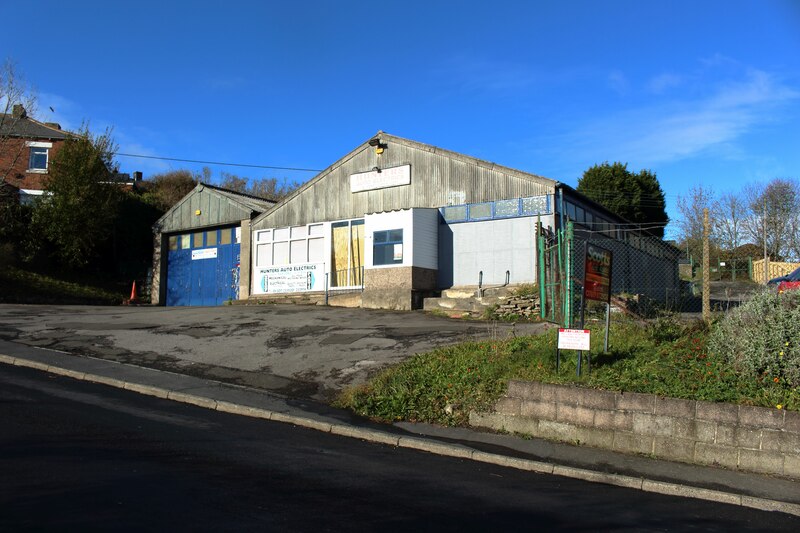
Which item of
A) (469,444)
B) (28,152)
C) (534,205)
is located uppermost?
(28,152)

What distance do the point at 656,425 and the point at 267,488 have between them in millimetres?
4573

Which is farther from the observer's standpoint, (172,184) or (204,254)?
(172,184)

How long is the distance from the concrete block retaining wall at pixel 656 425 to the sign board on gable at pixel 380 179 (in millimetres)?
14770

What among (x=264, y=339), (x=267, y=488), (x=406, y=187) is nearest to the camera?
(x=267, y=488)

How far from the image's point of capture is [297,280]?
79.6 ft

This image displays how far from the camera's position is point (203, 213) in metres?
27.8

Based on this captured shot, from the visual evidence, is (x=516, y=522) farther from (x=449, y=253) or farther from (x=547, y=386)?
(x=449, y=253)

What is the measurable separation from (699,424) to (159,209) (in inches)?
1240

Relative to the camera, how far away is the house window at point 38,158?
34.4m

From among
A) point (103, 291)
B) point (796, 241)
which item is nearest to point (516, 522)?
point (103, 291)

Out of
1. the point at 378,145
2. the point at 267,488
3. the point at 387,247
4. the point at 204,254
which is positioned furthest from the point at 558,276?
the point at 204,254

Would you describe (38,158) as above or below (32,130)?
below

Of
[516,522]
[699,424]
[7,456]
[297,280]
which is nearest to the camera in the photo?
[516,522]

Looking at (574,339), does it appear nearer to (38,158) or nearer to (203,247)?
(203,247)
